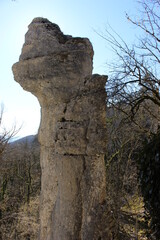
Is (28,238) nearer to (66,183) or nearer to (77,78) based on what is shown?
(66,183)

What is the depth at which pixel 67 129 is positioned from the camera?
3355 millimetres

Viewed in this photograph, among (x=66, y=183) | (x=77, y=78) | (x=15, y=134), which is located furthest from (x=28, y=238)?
(x=77, y=78)

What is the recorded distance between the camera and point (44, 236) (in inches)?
139

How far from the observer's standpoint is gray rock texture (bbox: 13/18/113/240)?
10.5 ft

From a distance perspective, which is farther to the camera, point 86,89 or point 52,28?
point 52,28

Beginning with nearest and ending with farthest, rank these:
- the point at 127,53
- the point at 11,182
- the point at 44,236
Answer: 1. the point at 44,236
2. the point at 127,53
3. the point at 11,182

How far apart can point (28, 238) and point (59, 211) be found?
322 inches

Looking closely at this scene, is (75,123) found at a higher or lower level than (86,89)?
lower

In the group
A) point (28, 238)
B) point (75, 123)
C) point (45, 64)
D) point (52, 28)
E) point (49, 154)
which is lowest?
point (28, 238)

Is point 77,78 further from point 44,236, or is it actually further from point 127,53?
point 127,53

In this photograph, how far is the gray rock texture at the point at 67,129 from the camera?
3189 millimetres

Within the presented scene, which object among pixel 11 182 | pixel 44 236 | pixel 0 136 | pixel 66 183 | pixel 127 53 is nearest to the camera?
pixel 66 183

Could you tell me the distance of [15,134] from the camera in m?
10.3

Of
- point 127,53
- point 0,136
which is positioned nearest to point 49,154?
point 127,53
